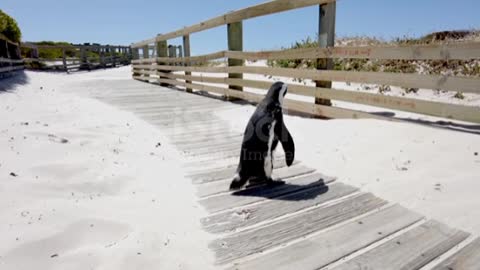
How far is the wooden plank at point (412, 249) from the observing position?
5.81 feet

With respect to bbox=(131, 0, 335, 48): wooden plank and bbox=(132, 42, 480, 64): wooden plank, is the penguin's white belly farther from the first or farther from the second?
bbox=(131, 0, 335, 48): wooden plank

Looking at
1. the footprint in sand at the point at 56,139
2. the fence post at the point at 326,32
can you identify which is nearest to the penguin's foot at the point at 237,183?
the footprint in sand at the point at 56,139

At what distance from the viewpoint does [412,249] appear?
6.19 feet

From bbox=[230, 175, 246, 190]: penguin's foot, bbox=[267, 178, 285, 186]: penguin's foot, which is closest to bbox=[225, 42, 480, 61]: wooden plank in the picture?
bbox=[267, 178, 285, 186]: penguin's foot

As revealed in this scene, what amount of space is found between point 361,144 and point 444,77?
1.22 metres

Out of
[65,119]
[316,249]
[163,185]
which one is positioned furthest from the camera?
[65,119]

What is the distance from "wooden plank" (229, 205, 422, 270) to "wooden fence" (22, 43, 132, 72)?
86.9ft

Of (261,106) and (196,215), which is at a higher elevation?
(261,106)

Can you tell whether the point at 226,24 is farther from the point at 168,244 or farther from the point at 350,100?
the point at 168,244

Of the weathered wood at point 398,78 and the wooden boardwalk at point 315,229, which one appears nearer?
the wooden boardwalk at point 315,229

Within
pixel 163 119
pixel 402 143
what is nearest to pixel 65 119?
pixel 163 119

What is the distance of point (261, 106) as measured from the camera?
3.00 meters

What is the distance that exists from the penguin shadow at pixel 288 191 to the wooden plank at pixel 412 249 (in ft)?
2.62

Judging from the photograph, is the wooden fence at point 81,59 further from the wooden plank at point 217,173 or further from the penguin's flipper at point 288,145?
the penguin's flipper at point 288,145
